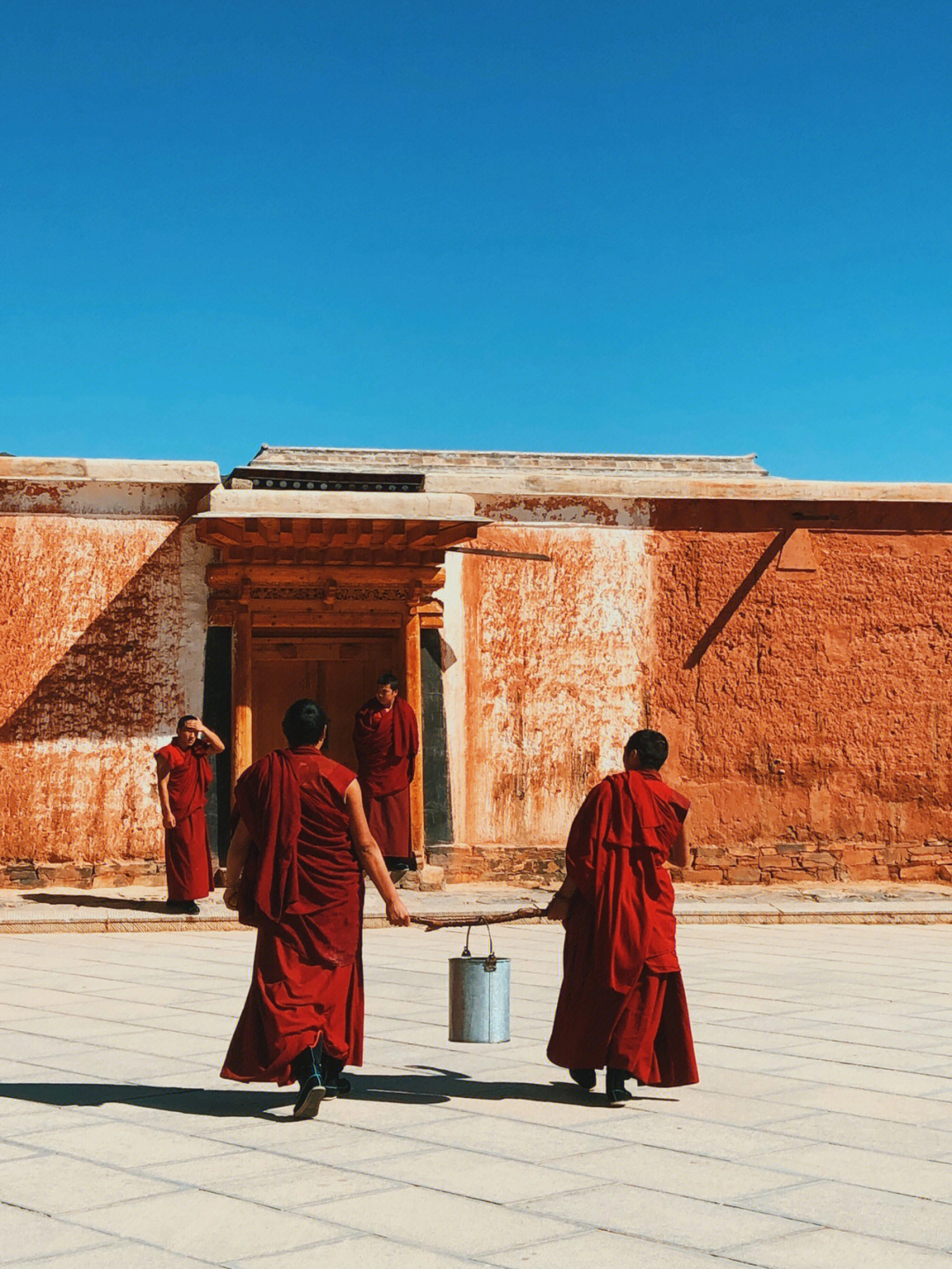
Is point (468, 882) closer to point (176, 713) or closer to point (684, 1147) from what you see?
point (176, 713)

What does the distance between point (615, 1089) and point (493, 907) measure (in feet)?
19.7

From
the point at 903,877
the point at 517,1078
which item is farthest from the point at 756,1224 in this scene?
the point at 903,877

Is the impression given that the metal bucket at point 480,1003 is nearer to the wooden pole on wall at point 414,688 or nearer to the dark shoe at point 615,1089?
the dark shoe at point 615,1089

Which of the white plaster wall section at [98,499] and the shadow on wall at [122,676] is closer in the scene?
the shadow on wall at [122,676]

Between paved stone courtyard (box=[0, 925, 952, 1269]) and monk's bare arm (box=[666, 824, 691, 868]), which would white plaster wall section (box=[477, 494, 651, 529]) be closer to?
paved stone courtyard (box=[0, 925, 952, 1269])

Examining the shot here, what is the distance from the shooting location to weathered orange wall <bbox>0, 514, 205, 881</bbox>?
11844 millimetres

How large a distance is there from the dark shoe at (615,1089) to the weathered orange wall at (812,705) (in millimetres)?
7847

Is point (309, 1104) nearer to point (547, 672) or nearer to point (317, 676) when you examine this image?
point (547, 672)

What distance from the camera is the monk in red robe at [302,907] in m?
4.89

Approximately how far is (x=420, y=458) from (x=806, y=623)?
4.93 meters

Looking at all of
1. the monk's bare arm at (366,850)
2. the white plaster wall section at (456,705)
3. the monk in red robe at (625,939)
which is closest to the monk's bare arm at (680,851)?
the monk in red robe at (625,939)

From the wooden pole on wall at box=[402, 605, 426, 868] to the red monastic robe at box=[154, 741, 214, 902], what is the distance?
1.90 m

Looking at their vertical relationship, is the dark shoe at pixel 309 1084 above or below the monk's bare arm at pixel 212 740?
below

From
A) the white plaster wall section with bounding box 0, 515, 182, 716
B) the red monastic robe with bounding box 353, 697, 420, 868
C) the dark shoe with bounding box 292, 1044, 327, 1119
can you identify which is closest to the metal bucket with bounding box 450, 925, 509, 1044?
the dark shoe with bounding box 292, 1044, 327, 1119
